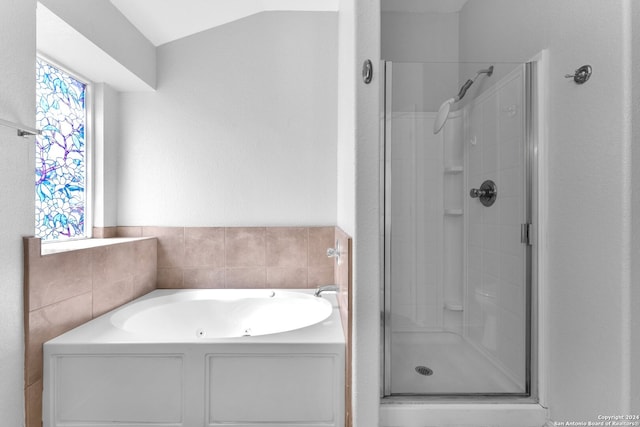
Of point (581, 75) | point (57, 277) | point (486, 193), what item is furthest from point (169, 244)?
point (581, 75)

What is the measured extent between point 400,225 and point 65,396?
62.7 inches

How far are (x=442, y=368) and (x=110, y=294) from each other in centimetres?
179

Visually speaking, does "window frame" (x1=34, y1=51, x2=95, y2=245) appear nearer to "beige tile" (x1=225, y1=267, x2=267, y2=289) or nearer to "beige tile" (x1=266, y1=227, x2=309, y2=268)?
"beige tile" (x1=225, y1=267, x2=267, y2=289)

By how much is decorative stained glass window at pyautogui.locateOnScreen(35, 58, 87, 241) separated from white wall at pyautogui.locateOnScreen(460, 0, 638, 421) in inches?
100

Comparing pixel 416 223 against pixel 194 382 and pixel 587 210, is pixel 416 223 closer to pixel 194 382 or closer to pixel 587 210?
pixel 587 210

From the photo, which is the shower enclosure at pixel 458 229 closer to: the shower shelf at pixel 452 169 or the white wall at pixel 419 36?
the shower shelf at pixel 452 169

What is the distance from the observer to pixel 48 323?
1.51 meters

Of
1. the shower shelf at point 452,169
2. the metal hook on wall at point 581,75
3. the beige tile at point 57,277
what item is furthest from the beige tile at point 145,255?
the metal hook on wall at point 581,75

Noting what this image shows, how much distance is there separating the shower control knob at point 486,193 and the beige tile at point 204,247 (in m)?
1.66

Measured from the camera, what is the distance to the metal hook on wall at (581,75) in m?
1.27

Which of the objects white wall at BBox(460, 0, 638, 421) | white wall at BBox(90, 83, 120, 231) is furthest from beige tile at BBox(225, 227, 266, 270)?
white wall at BBox(460, 0, 638, 421)

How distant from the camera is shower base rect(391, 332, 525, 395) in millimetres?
1561

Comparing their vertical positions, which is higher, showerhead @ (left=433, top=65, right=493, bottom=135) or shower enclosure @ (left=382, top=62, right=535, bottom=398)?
showerhead @ (left=433, top=65, right=493, bottom=135)

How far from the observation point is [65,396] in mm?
1459
